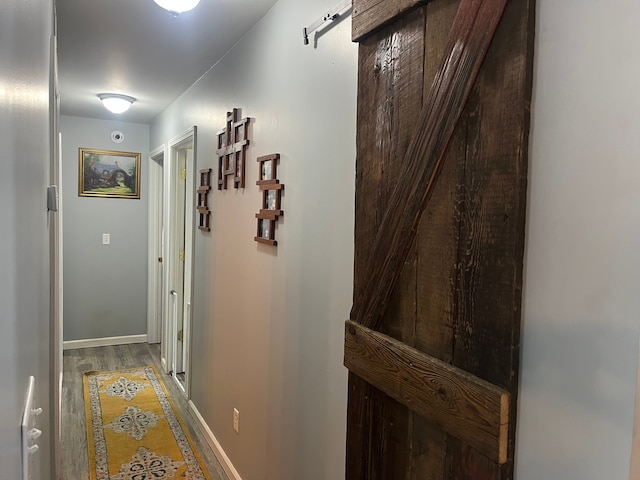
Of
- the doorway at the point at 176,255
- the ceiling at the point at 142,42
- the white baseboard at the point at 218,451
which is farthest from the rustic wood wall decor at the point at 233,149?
the white baseboard at the point at 218,451

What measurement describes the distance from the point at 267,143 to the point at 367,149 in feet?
3.22

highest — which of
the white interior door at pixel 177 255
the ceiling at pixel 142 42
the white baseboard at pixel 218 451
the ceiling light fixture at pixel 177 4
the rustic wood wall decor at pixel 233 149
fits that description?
the ceiling at pixel 142 42

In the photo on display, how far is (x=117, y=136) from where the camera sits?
475cm

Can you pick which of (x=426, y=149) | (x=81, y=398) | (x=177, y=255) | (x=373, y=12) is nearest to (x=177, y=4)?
(x=373, y=12)

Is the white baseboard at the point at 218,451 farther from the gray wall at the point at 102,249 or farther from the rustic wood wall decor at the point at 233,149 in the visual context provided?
the gray wall at the point at 102,249

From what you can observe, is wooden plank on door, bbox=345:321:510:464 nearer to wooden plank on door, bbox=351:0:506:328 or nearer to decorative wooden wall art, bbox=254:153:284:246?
wooden plank on door, bbox=351:0:506:328

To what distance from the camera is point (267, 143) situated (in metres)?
2.06

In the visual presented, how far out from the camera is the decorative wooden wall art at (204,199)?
115 inches

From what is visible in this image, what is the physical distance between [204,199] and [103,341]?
2756 millimetres

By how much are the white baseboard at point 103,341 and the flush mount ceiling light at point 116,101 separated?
8.01ft

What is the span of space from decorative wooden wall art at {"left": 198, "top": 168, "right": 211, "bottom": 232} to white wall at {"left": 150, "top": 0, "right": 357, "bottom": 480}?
13cm

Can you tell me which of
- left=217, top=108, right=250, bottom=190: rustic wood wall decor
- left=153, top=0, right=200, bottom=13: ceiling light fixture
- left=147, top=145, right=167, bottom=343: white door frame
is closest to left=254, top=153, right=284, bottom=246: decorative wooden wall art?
left=217, top=108, right=250, bottom=190: rustic wood wall decor

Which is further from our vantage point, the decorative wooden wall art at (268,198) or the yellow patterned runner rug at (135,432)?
the yellow patterned runner rug at (135,432)

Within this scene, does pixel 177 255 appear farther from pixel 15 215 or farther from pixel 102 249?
pixel 15 215
